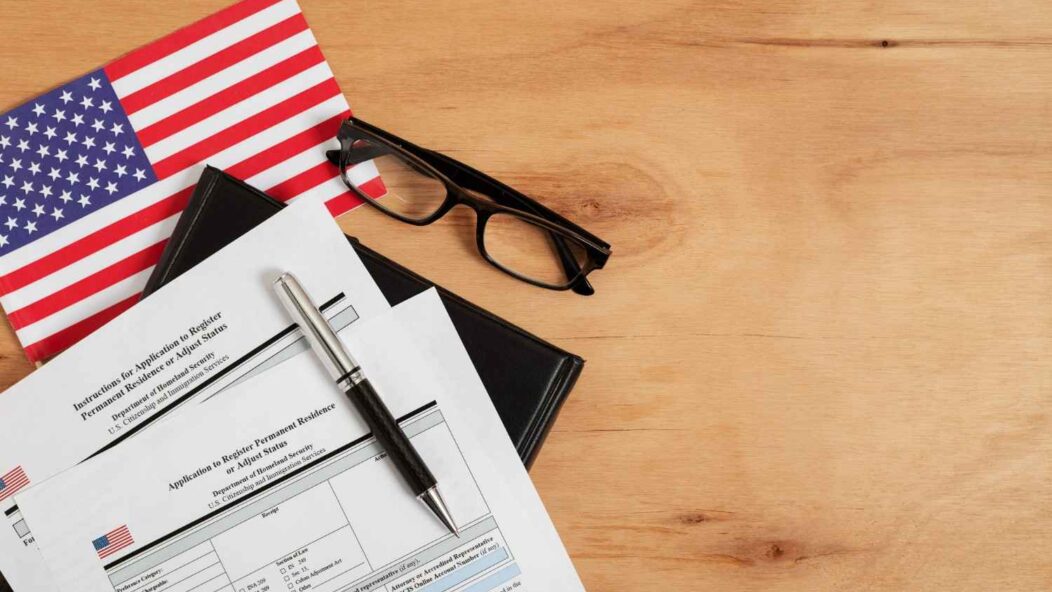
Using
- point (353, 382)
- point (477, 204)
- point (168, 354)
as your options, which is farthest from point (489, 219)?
point (168, 354)

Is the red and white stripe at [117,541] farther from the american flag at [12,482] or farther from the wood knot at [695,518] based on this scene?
the wood knot at [695,518]

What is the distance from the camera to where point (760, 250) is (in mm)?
751

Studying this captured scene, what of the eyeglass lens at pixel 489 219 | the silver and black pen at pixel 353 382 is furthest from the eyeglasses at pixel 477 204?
the silver and black pen at pixel 353 382

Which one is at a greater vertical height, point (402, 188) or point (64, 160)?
point (64, 160)

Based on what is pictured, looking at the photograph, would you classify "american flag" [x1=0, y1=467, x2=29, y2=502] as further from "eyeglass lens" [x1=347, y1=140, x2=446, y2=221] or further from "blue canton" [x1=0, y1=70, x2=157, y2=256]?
"eyeglass lens" [x1=347, y1=140, x2=446, y2=221]

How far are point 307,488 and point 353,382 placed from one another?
103 mm

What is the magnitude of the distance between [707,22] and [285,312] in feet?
1.50

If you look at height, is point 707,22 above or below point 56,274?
below

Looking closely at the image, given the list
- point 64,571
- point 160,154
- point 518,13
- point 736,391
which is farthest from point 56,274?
point 736,391

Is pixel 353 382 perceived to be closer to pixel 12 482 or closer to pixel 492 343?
pixel 492 343

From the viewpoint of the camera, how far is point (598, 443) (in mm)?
751

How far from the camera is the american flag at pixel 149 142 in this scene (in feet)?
2.45

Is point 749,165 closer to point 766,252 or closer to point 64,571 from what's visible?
point 766,252

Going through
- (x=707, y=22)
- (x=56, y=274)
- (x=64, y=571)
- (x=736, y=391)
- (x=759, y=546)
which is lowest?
(x=759, y=546)
